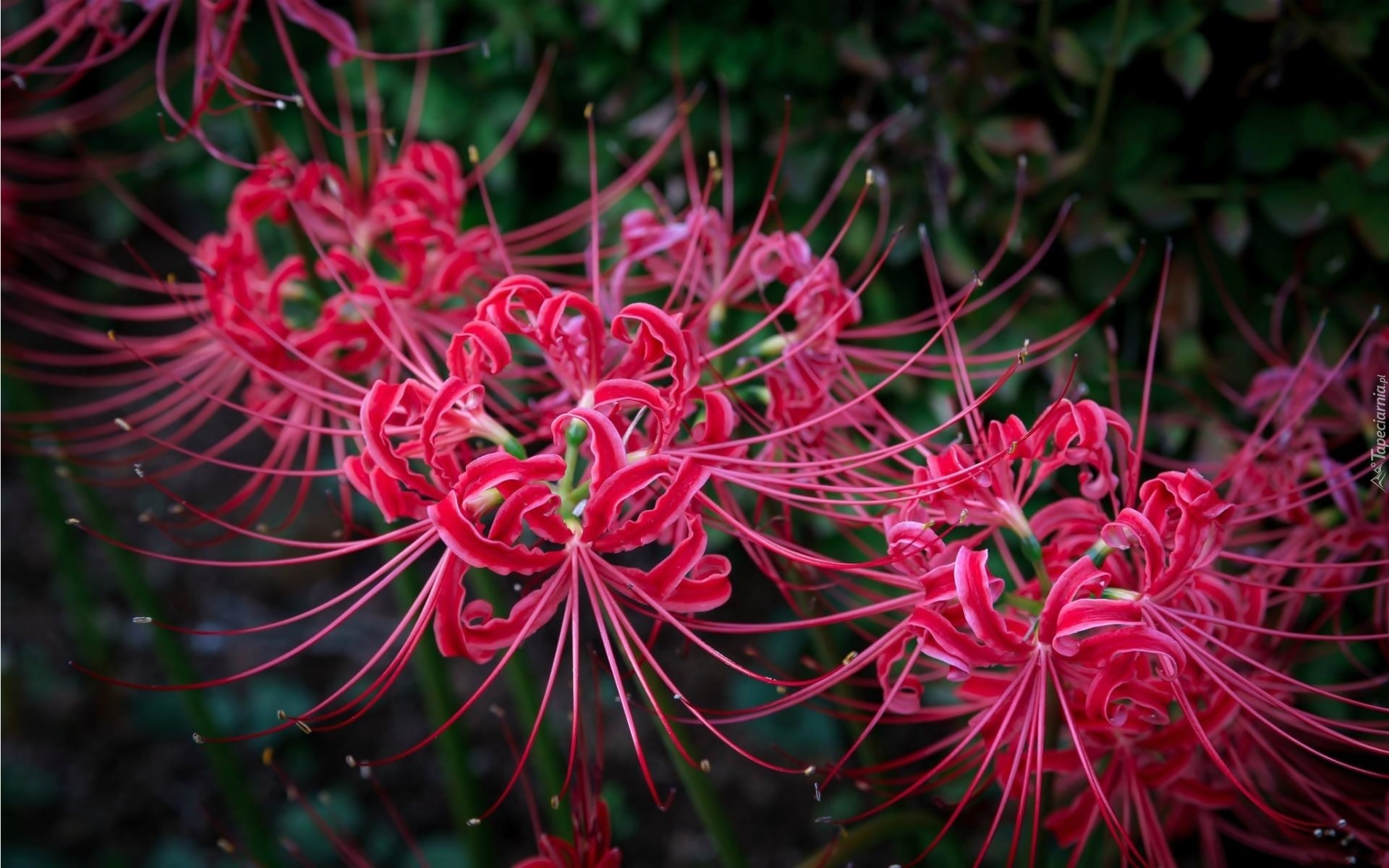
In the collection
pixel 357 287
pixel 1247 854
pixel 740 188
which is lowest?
pixel 1247 854

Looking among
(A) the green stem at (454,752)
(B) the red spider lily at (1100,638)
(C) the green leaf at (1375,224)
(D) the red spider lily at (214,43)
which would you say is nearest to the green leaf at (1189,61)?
(C) the green leaf at (1375,224)

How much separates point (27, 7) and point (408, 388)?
2.24 m

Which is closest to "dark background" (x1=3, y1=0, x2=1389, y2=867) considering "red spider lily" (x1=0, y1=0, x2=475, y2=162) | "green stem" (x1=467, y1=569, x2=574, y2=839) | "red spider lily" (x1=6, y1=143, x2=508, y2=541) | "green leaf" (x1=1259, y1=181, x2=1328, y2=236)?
"green leaf" (x1=1259, y1=181, x2=1328, y2=236)

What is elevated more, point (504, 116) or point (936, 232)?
point (504, 116)

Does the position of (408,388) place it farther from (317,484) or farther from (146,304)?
(146,304)

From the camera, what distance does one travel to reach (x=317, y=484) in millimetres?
2572

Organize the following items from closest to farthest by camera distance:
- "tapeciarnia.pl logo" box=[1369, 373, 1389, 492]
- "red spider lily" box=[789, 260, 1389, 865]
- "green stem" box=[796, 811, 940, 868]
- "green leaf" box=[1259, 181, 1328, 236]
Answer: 1. "red spider lily" box=[789, 260, 1389, 865]
2. "green stem" box=[796, 811, 940, 868]
3. "tapeciarnia.pl logo" box=[1369, 373, 1389, 492]
4. "green leaf" box=[1259, 181, 1328, 236]

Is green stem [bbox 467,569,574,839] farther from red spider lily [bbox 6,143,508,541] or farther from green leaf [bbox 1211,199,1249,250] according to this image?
green leaf [bbox 1211,199,1249,250]

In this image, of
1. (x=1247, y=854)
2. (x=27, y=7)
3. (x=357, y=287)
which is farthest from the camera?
(x=27, y=7)

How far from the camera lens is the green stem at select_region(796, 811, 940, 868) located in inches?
38.5

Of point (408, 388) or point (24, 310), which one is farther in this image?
point (24, 310)

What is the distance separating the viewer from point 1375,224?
145 centimetres

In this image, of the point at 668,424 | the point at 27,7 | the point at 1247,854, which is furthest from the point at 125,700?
the point at 1247,854

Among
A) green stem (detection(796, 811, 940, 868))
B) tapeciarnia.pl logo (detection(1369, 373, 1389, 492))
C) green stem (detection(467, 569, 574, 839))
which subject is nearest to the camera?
green stem (detection(796, 811, 940, 868))
